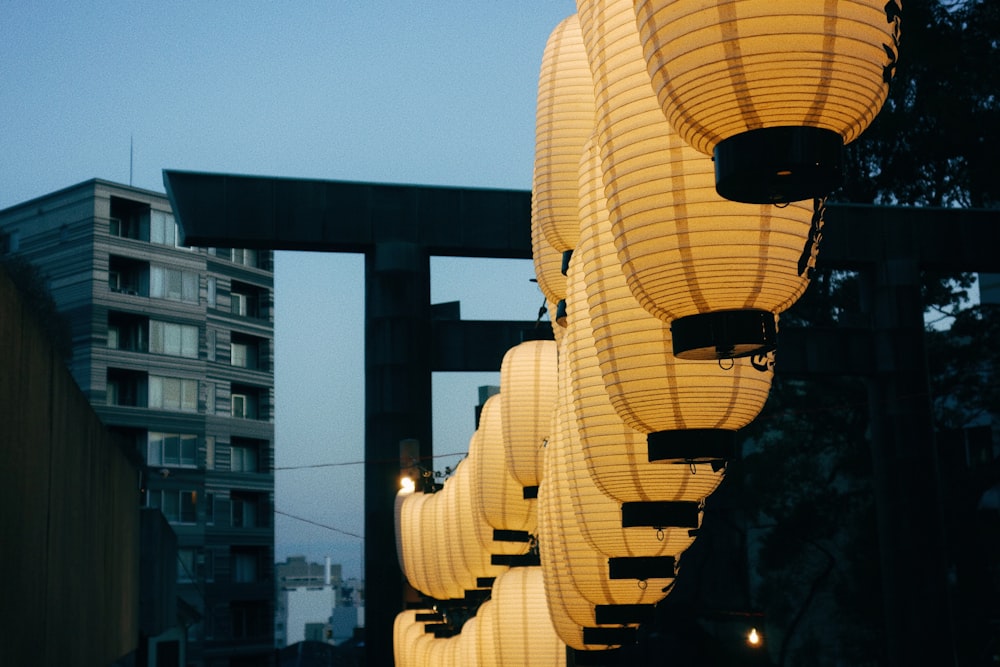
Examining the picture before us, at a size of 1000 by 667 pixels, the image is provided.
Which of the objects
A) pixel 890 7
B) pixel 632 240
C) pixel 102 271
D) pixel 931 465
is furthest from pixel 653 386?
pixel 102 271

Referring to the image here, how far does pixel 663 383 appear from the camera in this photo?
3084 mm

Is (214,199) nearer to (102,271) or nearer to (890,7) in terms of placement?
(890,7)

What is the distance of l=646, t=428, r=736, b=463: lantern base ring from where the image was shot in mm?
3102

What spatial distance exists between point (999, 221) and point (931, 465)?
2941 mm

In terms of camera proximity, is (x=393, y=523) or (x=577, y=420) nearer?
(x=577, y=420)

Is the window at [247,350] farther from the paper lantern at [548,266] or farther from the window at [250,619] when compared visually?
the paper lantern at [548,266]

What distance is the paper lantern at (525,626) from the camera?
19.3 ft

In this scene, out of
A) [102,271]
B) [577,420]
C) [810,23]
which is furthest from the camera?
[102,271]

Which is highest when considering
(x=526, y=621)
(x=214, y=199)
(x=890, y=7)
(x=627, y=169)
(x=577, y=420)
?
(x=214, y=199)

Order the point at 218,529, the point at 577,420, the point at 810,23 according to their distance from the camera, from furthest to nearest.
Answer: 1. the point at 218,529
2. the point at 577,420
3. the point at 810,23

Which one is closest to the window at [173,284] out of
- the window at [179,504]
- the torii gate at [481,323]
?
the window at [179,504]

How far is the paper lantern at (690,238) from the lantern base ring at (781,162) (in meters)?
0.36

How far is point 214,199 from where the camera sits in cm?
1124

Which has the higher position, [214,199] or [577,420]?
[214,199]
